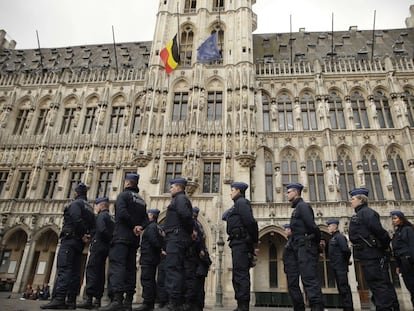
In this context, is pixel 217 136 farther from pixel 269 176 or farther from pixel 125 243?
pixel 125 243

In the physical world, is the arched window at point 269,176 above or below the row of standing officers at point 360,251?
above

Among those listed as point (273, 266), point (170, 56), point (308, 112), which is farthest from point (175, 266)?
point (308, 112)

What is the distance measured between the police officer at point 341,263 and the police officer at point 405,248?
3.51 ft

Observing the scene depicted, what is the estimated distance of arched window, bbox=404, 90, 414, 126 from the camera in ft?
66.7

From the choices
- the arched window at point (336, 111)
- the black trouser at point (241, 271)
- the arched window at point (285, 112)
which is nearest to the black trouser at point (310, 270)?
the black trouser at point (241, 271)

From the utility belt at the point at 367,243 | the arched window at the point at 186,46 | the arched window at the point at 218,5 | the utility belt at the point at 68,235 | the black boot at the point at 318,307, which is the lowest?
the black boot at the point at 318,307

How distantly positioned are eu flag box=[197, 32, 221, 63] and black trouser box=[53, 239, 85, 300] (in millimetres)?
15541

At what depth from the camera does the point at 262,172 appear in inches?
766

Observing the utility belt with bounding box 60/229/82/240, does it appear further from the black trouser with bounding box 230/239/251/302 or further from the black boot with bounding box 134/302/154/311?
the black trouser with bounding box 230/239/251/302

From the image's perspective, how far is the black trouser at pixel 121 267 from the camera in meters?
5.30

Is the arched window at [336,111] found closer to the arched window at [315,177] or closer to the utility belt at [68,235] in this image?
the arched window at [315,177]

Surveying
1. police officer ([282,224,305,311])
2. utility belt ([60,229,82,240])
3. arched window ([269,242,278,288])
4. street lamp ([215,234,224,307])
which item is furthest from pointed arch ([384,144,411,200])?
utility belt ([60,229,82,240])

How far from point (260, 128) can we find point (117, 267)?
1662 cm

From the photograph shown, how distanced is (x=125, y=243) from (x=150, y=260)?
123 centimetres
